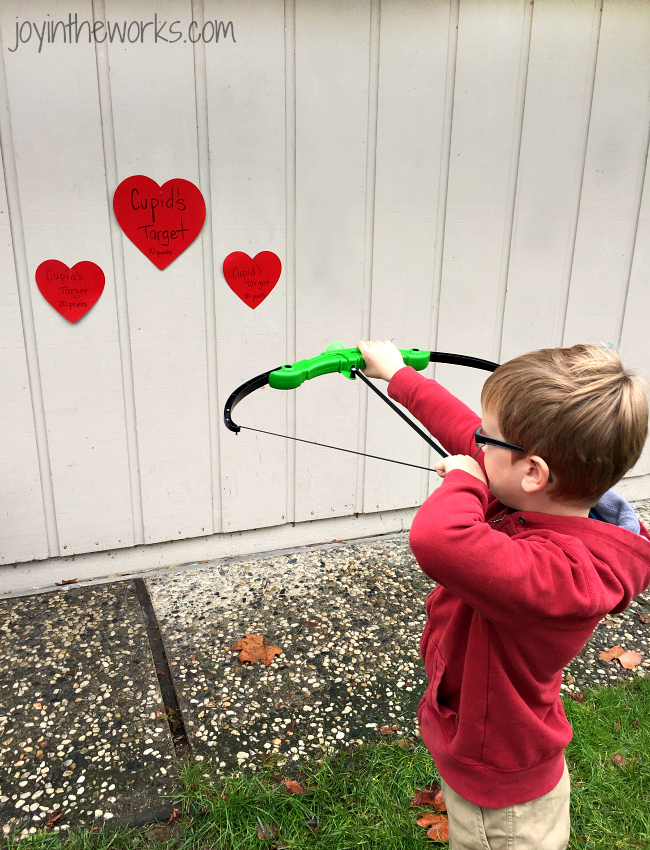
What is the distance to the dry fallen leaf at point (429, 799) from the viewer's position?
1.86 m

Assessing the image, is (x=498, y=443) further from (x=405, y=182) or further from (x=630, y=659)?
(x=405, y=182)

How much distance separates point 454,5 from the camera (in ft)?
8.45

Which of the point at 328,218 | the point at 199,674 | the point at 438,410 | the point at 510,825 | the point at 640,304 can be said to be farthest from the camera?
the point at 640,304

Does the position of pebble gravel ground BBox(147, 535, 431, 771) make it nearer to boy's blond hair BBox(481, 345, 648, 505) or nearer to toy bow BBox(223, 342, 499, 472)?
toy bow BBox(223, 342, 499, 472)

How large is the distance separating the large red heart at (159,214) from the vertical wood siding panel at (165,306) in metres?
0.03

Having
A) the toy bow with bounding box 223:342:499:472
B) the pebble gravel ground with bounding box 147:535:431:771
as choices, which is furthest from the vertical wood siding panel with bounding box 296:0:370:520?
the toy bow with bounding box 223:342:499:472

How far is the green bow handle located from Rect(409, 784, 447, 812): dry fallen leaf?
3.94 feet

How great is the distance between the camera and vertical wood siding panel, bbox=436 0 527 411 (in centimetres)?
264

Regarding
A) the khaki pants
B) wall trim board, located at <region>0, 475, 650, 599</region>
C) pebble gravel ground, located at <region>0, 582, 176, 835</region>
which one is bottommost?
pebble gravel ground, located at <region>0, 582, 176, 835</region>

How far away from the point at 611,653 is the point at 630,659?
0.21ft

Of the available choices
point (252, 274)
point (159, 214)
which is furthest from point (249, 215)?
point (159, 214)

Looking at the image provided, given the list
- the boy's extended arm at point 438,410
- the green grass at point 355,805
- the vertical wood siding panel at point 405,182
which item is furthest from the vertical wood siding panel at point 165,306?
the boy's extended arm at point 438,410

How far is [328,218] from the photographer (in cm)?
267

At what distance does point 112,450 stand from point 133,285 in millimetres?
658
